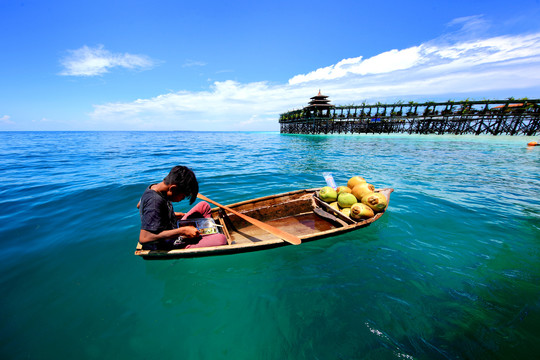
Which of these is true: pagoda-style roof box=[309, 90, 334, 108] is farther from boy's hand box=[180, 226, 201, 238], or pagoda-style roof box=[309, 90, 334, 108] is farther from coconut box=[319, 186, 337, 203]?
boy's hand box=[180, 226, 201, 238]

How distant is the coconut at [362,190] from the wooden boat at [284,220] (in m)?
0.67

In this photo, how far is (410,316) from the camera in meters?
2.71

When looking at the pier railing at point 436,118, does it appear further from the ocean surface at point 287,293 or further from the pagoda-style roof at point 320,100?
the ocean surface at point 287,293

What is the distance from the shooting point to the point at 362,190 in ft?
17.0

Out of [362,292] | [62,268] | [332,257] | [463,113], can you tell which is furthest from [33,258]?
[463,113]

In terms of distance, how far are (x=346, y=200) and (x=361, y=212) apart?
0.69 m

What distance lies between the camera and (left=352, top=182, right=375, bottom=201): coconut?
5109mm

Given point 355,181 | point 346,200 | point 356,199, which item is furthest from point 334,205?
point 355,181

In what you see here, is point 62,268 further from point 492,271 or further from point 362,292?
point 492,271

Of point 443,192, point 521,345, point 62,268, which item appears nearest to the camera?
point 521,345

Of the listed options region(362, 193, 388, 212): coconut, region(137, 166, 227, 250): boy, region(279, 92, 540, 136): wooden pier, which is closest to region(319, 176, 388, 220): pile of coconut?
region(362, 193, 388, 212): coconut

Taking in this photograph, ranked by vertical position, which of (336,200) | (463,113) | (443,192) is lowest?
(443,192)

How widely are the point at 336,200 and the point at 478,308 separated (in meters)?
3.24

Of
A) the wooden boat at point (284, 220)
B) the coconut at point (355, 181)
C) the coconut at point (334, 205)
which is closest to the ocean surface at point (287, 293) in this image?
the wooden boat at point (284, 220)
